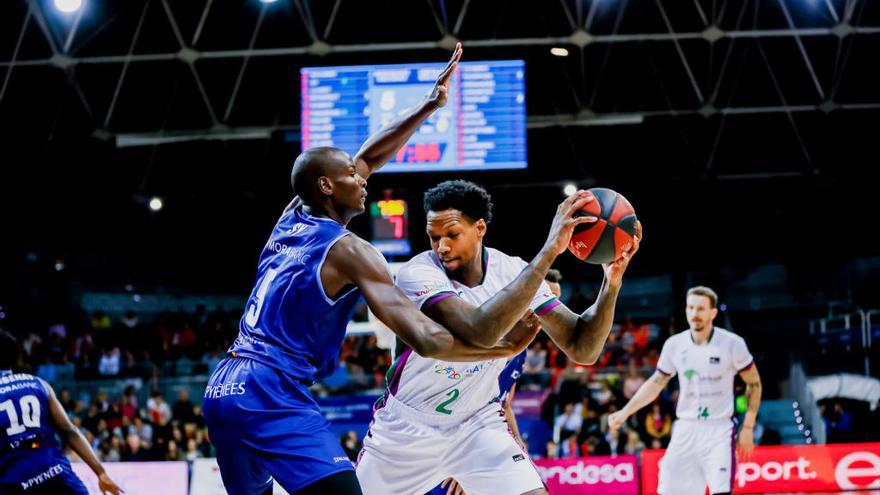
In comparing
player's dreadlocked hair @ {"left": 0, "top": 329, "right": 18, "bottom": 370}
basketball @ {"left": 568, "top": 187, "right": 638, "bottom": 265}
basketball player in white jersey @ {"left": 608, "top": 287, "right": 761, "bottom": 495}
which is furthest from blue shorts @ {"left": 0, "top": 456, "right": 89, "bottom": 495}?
basketball player in white jersey @ {"left": 608, "top": 287, "right": 761, "bottom": 495}

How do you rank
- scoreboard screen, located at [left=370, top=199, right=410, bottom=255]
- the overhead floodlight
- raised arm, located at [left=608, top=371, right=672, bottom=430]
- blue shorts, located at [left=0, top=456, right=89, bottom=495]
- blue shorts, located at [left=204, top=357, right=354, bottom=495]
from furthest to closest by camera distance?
scoreboard screen, located at [left=370, top=199, right=410, bottom=255]
the overhead floodlight
raised arm, located at [left=608, top=371, right=672, bottom=430]
blue shorts, located at [left=0, top=456, right=89, bottom=495]
blue shorts, located at [left=204, top=357, right=354, bottom=495]

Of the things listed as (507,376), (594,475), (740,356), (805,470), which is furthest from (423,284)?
(805,470)

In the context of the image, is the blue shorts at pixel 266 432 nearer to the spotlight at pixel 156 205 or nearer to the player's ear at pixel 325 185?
the player's ear at pixel 325 185

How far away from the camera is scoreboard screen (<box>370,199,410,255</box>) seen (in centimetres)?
1325

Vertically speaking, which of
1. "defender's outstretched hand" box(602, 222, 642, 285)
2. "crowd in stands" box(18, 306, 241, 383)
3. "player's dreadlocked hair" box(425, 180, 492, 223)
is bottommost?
"defender's outstretched hand" box(602, 222, 642, 285)

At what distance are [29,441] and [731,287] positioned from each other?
61.0 feet

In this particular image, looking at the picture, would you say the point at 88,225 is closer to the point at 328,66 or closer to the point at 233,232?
the point at 233,232

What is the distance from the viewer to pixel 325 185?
3.85 metres

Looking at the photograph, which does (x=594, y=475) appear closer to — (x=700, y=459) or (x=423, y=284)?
(x=700, y=459)

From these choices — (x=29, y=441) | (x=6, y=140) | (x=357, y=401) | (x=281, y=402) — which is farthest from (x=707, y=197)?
(x=281, y=402)

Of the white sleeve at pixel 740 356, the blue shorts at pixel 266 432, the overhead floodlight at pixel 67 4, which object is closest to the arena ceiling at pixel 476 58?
the overhead floodlight at pixel 67 4

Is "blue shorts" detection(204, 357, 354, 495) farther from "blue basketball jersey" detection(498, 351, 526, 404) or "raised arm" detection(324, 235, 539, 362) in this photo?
"blue basketball jersey" detection(498, 351, 526, 404)

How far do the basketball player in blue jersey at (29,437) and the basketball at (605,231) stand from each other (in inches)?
138

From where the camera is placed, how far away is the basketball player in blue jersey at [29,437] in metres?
5.81
